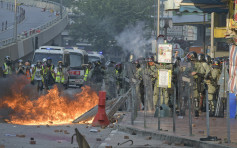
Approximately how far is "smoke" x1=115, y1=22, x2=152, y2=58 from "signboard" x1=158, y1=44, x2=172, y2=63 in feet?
222

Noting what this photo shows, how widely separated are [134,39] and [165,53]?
69.4 metres

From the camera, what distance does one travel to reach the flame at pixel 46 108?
1692 centimetres

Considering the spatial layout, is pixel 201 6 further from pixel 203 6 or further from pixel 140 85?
pixel 140 85

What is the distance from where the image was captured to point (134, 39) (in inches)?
3337

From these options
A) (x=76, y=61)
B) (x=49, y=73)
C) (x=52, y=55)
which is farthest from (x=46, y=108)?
(x=76, y=61)

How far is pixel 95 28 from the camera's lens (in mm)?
83000

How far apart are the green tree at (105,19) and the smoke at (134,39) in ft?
3.22

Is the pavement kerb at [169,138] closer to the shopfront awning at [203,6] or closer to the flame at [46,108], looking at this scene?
the flame at [46,108]

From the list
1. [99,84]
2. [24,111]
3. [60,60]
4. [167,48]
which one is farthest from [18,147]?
[60,60]

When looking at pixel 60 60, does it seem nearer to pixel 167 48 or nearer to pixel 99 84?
pixel 99 84

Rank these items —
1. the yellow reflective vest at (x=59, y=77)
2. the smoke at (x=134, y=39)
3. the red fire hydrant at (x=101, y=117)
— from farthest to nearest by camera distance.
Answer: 1. the smoke at (x=134, y=39)
2. the yellow reflective vest at (x=59, y=77)
3. the red fire hydrant at (x=101, y=117)

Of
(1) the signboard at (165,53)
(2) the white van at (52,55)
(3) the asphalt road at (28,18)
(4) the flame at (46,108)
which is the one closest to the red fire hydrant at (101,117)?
(4) the flame at (46,108)

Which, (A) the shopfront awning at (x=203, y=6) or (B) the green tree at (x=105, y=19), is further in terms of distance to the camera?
(B) the green tree at (x=105, y=19)

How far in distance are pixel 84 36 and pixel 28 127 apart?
7056 centimetres
